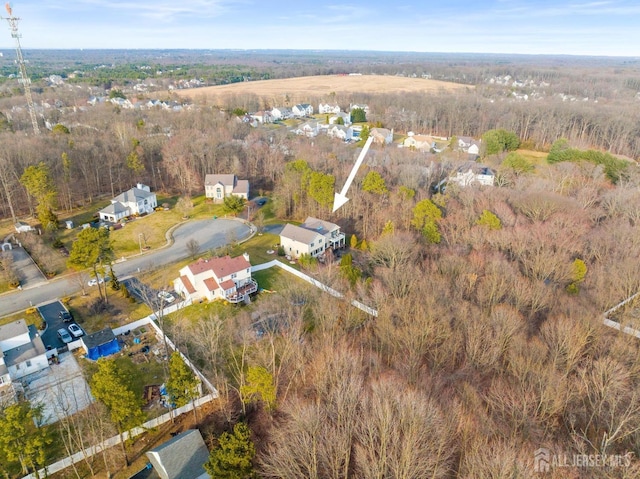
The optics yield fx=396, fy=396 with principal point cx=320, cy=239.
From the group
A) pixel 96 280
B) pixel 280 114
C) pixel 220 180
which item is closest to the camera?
pixel 96 280

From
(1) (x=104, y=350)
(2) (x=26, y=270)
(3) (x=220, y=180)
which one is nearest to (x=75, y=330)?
(1) (x=104, y=350)

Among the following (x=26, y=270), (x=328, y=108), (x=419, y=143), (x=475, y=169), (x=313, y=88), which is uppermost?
(x=313, y=88)

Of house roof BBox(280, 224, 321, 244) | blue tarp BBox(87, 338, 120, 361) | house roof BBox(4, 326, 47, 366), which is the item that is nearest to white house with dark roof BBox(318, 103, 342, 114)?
house roof BBox(280, 224, 321, 244)

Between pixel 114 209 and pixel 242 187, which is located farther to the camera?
pixel 242 187

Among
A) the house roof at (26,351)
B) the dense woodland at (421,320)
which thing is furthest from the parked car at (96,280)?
the dense woodland at (421,320)

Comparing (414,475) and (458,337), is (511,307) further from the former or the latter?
(414,475)

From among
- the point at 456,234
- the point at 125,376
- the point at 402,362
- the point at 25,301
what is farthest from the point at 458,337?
the point at 25,301

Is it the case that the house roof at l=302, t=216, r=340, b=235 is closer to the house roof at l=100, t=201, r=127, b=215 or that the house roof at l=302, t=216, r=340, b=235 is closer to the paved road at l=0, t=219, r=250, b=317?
the paved road at l=0, t=219, r=250, b=317

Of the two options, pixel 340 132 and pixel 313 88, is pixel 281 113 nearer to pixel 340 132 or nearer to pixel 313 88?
pixel 340 132
